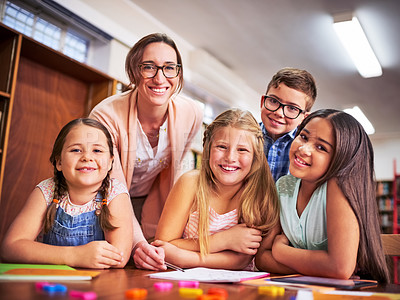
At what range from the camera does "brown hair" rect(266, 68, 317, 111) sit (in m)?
1.44

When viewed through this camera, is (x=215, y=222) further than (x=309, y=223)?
Yes

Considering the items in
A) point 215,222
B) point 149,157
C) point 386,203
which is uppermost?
point 386,203

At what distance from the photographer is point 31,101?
2.55 meters

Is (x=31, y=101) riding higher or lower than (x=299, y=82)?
higher

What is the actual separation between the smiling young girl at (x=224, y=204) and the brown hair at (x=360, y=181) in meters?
0.21

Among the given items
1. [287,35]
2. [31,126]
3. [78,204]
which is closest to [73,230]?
[78,204]

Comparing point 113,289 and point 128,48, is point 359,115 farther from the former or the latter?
point 113,289

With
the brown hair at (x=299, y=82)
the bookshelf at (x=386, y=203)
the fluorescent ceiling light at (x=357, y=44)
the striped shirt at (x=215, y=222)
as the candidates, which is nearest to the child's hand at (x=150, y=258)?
the striped shirt at (x=215, y=222)

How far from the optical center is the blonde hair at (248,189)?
42.1 inches

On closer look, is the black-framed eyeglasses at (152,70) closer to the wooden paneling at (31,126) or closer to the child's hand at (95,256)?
the child's hand at (95,256)

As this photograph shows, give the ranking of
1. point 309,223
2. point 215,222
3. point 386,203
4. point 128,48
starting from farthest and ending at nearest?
point 386,203 → point 128,48 → point 215,222 → point 309,223

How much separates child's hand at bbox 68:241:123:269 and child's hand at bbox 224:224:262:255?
309 millimetres

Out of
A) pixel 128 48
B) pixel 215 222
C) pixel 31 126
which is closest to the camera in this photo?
pixel 215 222

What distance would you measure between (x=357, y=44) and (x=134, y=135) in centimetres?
293
